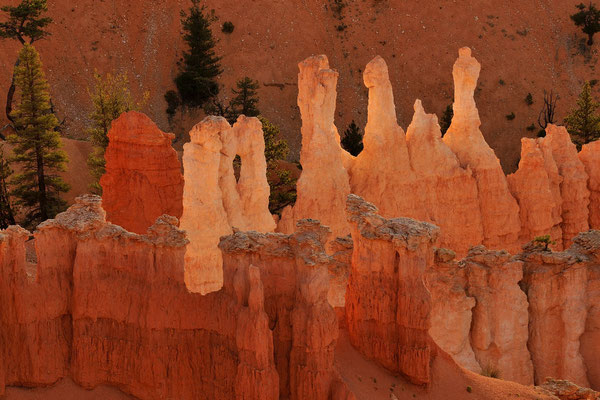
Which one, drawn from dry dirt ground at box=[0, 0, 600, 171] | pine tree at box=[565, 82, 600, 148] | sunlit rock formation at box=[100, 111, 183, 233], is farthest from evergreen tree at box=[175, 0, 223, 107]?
sunlit rock formation at box=[100, 111, 183, 233]

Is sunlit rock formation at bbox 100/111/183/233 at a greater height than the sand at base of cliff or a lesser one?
greater

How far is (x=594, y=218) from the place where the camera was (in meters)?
37.6

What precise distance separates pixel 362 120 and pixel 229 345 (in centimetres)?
4316

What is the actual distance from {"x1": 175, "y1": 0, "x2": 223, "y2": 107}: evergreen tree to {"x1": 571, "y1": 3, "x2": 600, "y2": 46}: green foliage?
29.9 metres

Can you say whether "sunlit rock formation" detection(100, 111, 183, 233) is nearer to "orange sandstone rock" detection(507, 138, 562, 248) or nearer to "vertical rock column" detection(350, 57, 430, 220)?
"vertical rock column" detection(350, 57, 430, 220)

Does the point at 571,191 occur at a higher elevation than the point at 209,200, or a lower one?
lower

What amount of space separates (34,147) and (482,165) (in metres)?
20.0

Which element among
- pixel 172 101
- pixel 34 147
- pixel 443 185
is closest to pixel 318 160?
pixel 443 185

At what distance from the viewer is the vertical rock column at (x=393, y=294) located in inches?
744

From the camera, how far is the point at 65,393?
17297 mm

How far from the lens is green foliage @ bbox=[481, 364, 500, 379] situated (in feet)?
82.8

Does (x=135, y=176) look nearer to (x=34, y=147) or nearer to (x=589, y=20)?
(x=34, y=147)

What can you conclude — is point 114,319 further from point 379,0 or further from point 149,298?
point 379,0

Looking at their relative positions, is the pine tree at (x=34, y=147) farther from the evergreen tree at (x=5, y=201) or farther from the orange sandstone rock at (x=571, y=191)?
the orange sandstone rock at (x=571, y=191)
